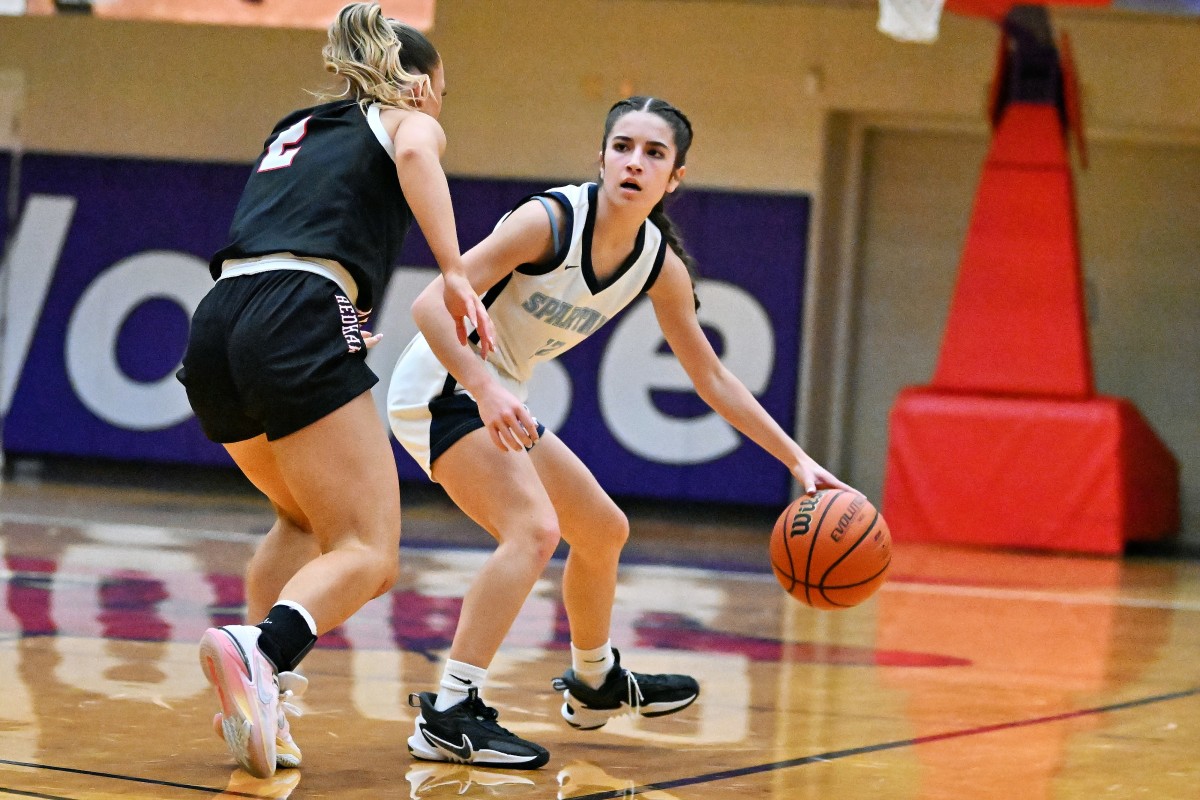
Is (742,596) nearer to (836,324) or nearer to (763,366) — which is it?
(763,366)

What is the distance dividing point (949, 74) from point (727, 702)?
26.2 feet

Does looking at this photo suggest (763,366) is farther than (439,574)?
Yes

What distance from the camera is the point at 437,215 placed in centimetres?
348

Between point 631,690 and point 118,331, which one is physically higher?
point 118,331

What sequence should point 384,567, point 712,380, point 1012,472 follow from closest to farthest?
1. point 384,567
2. point 712,380
3. point 1012,472

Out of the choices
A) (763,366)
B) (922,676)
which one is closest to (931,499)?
(763,366)

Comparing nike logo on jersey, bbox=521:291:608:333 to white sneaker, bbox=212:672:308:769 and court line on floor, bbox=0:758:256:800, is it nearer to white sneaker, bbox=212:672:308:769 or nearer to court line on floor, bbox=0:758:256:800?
white sneaker, bbox=212:672:308:769

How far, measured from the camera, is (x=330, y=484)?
11.5 feet

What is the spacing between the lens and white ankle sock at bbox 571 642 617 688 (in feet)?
13.9

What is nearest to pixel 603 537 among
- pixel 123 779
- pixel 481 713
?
pixel 481 713

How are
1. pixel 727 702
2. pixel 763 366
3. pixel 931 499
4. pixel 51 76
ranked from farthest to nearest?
pixel 51 76, pixel 763 366, pixel 931 499, pixel 727 702

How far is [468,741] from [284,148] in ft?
4.78

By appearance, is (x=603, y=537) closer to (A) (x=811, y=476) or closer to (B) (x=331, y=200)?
(A) (x=811, y=476)

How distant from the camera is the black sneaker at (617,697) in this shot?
14.0 ft
